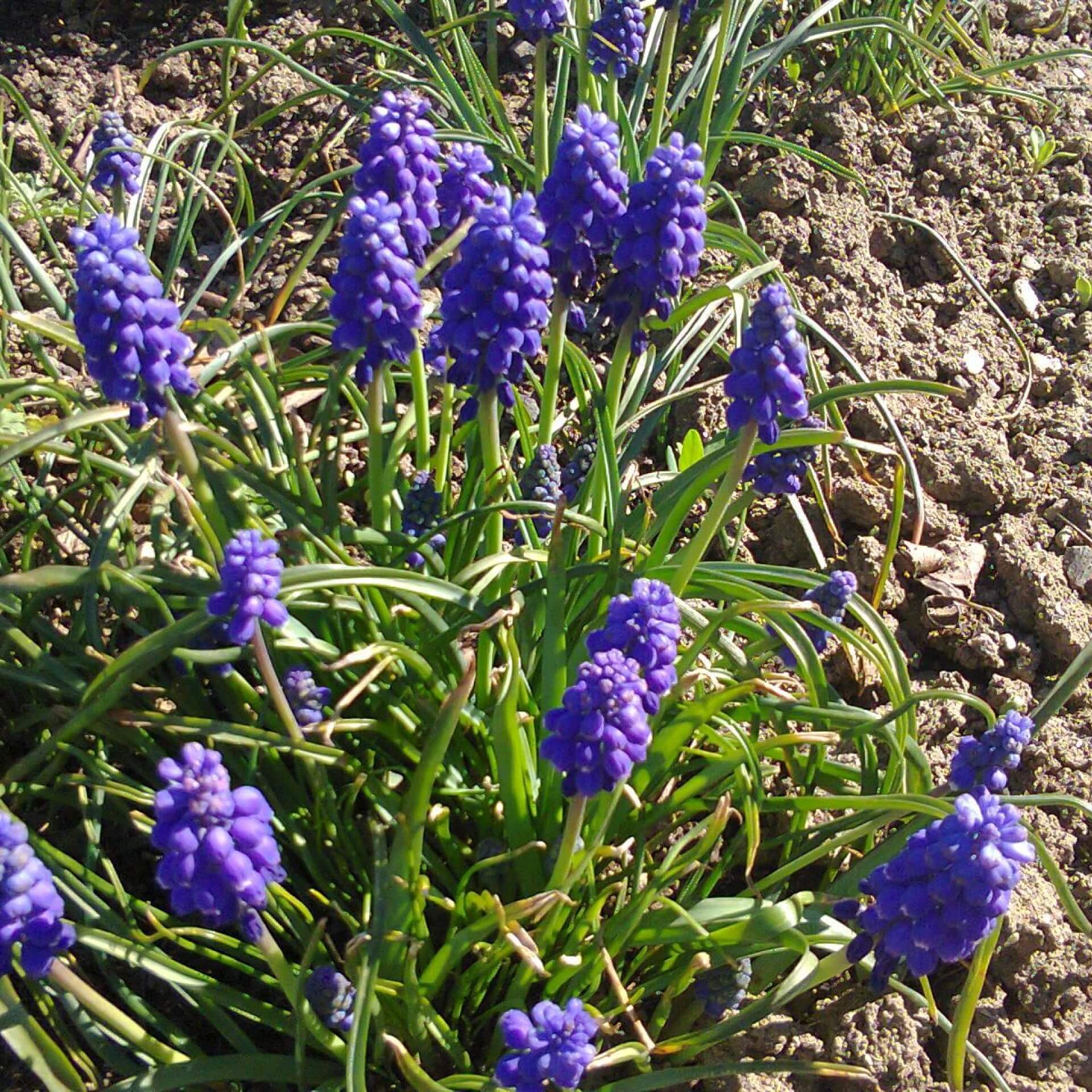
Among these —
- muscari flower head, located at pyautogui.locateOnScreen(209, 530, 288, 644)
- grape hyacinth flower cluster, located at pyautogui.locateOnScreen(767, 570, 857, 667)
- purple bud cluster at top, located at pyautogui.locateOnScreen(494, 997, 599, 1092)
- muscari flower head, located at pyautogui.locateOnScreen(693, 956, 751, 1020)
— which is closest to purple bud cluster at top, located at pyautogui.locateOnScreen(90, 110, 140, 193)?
muscari flower head, located at pyautogui.locateOnScreen(209, 530, 288, 644)

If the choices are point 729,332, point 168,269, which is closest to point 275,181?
point 168,269

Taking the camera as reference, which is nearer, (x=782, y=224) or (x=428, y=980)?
(x=428, y=980)

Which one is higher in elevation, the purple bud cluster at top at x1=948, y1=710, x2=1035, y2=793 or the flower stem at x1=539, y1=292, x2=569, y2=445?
the flower stem at x1=539, y1=292, x2=569, y2=445

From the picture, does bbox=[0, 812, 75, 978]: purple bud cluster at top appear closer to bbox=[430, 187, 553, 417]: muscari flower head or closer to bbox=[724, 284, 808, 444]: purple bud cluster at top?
bbox=[430, 187, 553, 417]: muscari flower head

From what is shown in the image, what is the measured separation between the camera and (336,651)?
2748 mm

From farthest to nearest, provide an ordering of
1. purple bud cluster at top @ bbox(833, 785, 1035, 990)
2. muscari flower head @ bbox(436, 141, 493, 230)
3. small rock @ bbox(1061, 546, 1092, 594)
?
1. small rock @ bbox(1061, 546, 1092, 594)
2. muscari flower head @ bbox(436, 141, 493, 230)
3. purple bud cluster at top @ bbox(833, 785, 1035, 990)

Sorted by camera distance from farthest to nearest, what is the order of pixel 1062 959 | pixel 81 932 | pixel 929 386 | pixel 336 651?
pixel 1062 959 → pixel 929 386 → pixel 336 651 → pixel 81 932

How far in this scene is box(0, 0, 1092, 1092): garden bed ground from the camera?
3.20 metres

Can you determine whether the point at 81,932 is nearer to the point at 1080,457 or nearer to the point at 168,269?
the point at 168,269

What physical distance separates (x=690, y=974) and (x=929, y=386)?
1503 millimetres

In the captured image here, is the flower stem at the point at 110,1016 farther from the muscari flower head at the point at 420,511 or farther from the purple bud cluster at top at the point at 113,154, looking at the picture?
the purple bud cluster at top at the point at 113,154

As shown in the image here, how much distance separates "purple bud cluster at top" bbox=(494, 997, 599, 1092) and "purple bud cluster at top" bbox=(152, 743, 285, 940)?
0.56 meters

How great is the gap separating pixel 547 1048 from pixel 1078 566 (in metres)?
2.77

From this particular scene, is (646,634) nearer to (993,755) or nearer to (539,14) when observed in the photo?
(993,755)
